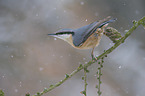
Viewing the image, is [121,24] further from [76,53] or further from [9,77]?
[9,77]

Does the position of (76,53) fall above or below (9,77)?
below

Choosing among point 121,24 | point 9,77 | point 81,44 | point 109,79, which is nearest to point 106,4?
point 121,24

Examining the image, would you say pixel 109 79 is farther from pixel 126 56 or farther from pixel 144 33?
pixel 144 33

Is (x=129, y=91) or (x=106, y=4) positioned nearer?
(x=129, y=91)

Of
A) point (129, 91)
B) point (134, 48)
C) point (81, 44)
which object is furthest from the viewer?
point (134, 48)

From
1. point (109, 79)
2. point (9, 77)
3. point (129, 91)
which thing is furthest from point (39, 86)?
point (129, 91)

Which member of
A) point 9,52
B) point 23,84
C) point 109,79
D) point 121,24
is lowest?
point 109,79

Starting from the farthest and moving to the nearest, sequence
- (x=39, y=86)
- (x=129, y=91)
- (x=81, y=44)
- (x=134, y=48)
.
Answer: (x=39, y=86)
(x=134, y=48)
(x=129, y=91)
(x=81, y=44)
